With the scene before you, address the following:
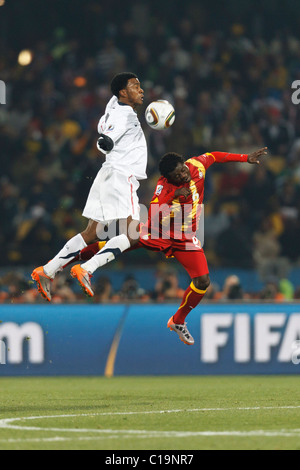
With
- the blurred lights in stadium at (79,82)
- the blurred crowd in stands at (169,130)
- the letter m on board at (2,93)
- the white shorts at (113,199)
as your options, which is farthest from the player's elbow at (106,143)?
the blurred lights in stadium at (79,82)

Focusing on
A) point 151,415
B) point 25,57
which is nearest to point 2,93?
point 25,57

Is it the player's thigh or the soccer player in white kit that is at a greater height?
the soccer player in white kit

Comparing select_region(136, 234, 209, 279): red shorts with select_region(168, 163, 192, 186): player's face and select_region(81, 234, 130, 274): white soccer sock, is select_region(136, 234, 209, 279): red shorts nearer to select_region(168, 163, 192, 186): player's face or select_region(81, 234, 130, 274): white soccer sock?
select_region(81, 234, 130, 274): white soccer sock

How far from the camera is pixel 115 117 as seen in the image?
8664mm

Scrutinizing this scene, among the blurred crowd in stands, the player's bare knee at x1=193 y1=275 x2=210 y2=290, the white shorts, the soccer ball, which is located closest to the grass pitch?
the player's bare knee at x1=193 y1=275 x2=210 y2=290

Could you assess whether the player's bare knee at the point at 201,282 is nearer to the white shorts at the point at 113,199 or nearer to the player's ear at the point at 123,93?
the white shorts at the point at 113,199

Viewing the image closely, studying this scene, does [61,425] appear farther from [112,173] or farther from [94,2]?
[94,2]

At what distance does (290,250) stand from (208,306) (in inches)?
155

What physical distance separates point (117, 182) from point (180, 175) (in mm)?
604

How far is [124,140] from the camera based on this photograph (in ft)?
28.6

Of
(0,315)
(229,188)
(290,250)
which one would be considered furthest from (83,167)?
(0,315)

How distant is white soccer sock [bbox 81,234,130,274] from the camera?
8.23 m

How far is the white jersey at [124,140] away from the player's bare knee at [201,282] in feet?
3.69

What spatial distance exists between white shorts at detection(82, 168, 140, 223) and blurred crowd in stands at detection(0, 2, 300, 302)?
15.8 ft
